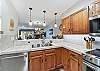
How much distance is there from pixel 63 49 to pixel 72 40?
3.32ft

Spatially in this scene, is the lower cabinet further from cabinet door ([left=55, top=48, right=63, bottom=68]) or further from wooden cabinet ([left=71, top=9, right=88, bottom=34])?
wooden cabinet ([left=71, top=9, right=88, bottom=34])

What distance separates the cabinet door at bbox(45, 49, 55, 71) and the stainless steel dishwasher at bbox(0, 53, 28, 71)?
684 mm

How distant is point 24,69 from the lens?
2863 mm

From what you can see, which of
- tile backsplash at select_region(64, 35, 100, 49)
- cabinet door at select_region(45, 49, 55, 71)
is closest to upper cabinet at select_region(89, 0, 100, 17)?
tile backsplash at select_region(64, 35, 100, 49)

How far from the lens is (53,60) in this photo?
3680 millimetres

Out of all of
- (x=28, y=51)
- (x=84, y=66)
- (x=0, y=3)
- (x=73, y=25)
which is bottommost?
(x=84, y=66)

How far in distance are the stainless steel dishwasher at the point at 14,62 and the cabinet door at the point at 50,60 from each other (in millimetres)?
684

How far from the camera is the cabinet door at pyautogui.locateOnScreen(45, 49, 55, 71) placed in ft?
11.2

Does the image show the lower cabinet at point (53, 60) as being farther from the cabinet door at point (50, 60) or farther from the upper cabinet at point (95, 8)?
the upper cabinet at point (95, 8)

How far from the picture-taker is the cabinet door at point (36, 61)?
3.00 m

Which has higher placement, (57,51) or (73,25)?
(73,25)

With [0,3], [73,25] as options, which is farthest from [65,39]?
[0,3]

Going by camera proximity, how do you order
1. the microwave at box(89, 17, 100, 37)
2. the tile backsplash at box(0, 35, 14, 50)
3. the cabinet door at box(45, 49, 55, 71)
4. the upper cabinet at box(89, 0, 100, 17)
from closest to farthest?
1. the microwave at box(89, 17, 100, 37)
2. the upper cabinet at box(89, 0, 100, 17)
3. the tile backsplash at box(0, 35, 14, 50)
4. the cabinet door at box(45, 49, 55, 71)

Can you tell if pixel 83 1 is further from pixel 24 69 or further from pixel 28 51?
pixel 24 69
